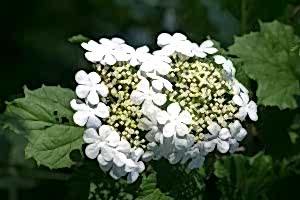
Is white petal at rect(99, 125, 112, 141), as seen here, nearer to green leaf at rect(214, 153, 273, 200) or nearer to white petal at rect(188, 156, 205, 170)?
Answer: white petal at rect(188, 156, 205, 170)

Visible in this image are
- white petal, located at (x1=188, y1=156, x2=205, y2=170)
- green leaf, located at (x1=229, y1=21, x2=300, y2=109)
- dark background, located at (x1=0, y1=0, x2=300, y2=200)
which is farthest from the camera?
dark background, located at (x1=0, y1=0, x2=300, y2=200)

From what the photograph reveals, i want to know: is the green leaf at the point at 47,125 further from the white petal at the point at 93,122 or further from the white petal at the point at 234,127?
the white petal at the point at 234,127

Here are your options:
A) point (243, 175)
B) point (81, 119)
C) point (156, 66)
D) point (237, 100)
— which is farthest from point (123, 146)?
point (243, 175)

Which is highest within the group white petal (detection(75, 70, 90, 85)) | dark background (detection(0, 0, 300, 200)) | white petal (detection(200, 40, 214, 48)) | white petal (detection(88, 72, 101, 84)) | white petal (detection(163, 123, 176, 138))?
white petal (detection(200, 40, 214, 48))

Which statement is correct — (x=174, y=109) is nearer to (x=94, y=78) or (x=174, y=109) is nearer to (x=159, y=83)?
(x=159, y=83)

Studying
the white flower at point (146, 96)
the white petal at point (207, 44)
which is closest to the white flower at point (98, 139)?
the white flower at point (146, 96)

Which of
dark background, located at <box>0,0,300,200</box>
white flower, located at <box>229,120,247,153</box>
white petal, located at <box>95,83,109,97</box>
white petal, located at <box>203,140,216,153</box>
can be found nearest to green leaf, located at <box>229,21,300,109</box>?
dark background, located at <box>0,0,300,200</box>
